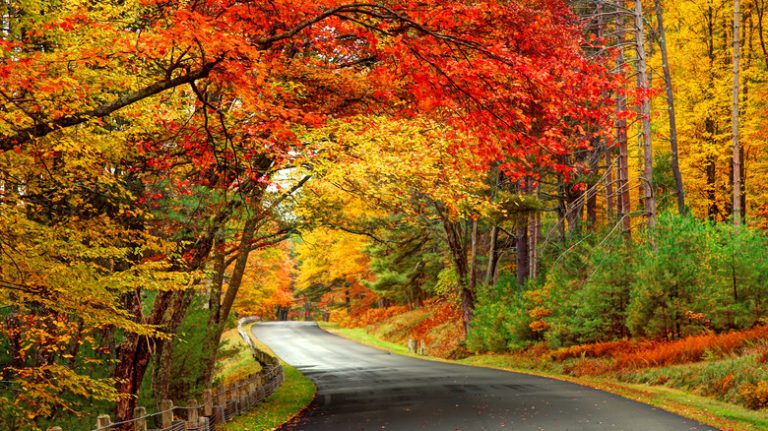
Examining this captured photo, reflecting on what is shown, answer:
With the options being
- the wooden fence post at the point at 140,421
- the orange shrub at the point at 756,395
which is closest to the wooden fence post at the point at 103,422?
the wooden fence post at the point at 140,421

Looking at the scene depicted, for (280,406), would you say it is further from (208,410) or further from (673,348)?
(673,348)

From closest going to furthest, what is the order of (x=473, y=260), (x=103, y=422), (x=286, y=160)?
(x=103, y=422)
(x=286, y=160)
(x=473, y=260)

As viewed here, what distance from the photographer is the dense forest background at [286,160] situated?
25.8 ft

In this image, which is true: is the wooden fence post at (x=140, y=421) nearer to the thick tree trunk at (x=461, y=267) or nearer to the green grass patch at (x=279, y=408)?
the green grass patch at (x=279, y=408)

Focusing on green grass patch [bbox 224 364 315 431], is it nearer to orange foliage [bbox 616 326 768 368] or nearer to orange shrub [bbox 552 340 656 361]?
orange shrub [bbox 552 340 656 361]

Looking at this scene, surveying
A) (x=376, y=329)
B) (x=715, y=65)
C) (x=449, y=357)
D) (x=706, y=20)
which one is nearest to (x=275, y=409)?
(x=449, y=357)

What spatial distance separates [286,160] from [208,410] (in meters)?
5.29

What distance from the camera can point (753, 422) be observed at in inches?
440

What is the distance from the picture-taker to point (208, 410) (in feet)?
41.7

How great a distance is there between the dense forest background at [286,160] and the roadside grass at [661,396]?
1.10 m

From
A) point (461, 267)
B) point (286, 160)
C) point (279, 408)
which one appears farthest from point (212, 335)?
point (461, 267)

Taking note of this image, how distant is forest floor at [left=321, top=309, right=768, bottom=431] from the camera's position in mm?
12414

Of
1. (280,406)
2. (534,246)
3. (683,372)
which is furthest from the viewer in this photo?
(534,246)

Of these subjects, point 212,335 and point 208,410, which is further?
point 212,335
